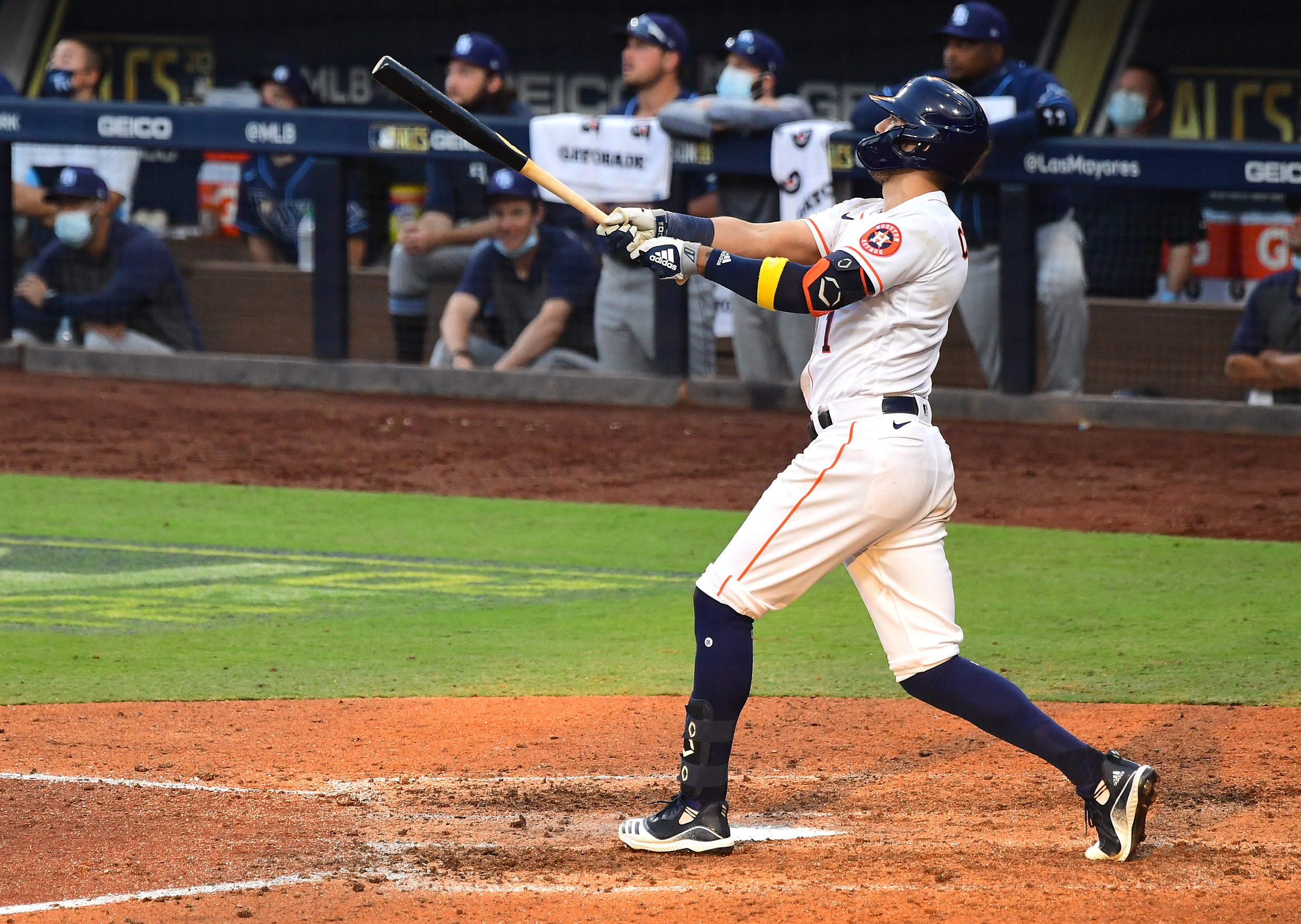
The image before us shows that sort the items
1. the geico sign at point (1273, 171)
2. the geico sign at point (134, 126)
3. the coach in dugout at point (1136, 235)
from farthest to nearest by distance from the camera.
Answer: the geico sign at point (134, 126), the coach in dugout at point (1136, 235), the geico sign at point (1273, 171)

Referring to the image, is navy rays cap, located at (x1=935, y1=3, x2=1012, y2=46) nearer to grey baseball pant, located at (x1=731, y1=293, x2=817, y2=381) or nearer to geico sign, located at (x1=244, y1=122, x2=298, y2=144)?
grey baseball pant, located at (x1=731, y1=293, x2=817, y2=381)

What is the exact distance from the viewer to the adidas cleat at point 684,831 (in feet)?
12.0

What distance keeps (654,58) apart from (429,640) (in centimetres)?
502

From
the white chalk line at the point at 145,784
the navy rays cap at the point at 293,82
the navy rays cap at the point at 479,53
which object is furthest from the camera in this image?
the navy rays cap at the point at 293,82

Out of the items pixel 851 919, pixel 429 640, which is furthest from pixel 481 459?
pixel 851 919

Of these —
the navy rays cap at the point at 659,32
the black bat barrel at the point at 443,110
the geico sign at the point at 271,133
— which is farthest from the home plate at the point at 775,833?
the geico sign at the point at 271,133

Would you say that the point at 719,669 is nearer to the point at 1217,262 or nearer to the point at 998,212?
the point at 998,212

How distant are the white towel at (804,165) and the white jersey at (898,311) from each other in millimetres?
5732

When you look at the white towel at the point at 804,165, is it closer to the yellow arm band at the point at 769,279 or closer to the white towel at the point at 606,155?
the white towel at the point at 606,155

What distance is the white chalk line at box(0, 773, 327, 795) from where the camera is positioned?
411 centimetres

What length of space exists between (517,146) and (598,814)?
6.72 metres

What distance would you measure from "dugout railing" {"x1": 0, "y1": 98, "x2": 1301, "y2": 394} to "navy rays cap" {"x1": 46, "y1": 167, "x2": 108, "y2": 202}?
1.26ft

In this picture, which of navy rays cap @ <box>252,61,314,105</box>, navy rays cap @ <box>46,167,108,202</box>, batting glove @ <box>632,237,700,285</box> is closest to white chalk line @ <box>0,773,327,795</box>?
batting glove @ <box>632,237,700,285</box>

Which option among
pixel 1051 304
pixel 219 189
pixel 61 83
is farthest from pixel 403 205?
pixel 1051 304
